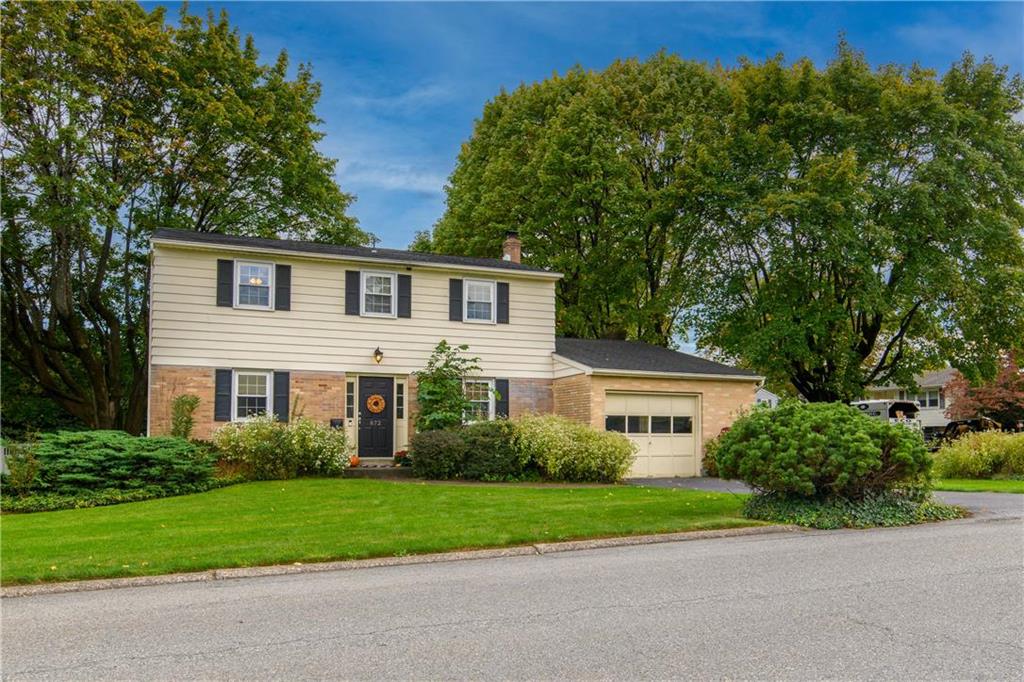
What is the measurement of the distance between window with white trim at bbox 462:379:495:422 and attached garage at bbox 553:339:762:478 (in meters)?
1.94

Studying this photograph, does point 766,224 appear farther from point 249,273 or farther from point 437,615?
point 437,615

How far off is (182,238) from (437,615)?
15911mm

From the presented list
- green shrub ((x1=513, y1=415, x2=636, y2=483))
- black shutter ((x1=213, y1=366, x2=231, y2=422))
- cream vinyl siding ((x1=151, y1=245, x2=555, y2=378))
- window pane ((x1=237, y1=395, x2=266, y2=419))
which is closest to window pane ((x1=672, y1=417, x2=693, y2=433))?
green shrub ((x1=513, y1=415, x2=636, y2=483))

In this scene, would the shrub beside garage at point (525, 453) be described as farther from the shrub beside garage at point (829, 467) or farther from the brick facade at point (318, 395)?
the shrub beside garage at point (829, 467)

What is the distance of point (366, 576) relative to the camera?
330 inches

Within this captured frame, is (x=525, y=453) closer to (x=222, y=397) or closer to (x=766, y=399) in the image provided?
(x=766, y=399)

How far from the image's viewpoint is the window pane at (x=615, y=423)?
69.2ft

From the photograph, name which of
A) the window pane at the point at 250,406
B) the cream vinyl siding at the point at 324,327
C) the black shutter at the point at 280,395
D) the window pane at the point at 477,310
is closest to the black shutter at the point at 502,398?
the cream vinyl siding at the point at 324,327

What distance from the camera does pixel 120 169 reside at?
83.8 ft

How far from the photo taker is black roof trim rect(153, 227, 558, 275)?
1994 cm

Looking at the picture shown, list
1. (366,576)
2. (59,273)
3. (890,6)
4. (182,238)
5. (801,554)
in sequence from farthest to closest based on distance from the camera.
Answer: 1. (59,273)
2. (182,238)
3. (890,6)
4. (801,554)
5. (366,576)

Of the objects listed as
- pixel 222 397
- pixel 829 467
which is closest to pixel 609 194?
pixel 222 397

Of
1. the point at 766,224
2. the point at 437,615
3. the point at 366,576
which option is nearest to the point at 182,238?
the point at 366,576

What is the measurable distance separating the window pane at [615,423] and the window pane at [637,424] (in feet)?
0.55
